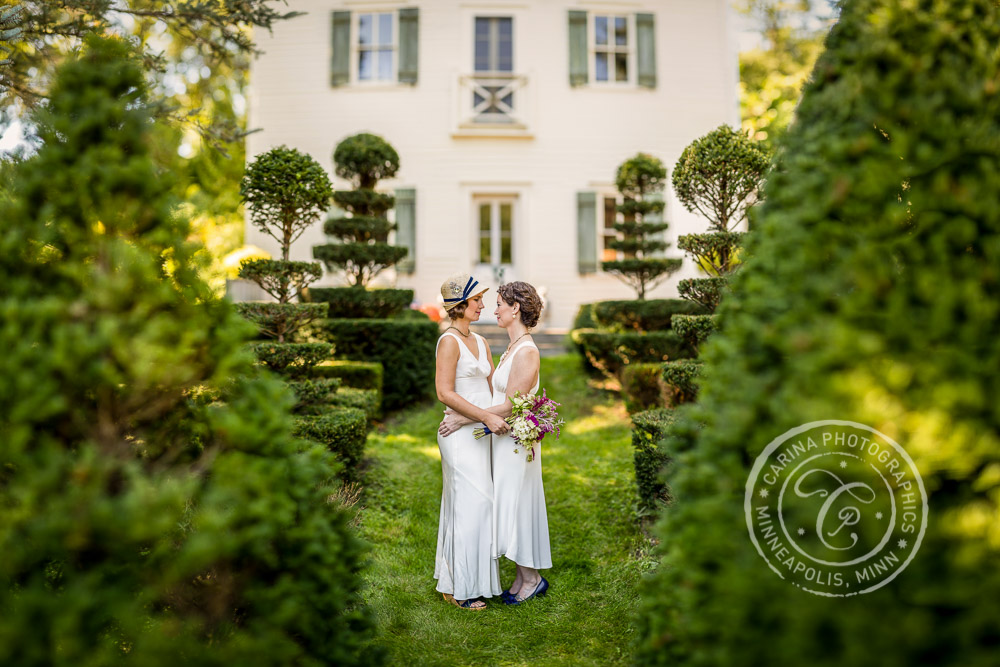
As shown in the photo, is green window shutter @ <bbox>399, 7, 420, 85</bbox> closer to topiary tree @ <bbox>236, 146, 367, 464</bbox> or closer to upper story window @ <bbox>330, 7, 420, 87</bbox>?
upper story window @ <bbox>330, 7, 420, 87</bbox>

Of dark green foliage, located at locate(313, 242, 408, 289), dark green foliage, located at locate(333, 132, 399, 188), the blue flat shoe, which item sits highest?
dark green foliage, located at locate(333, 132, 399, 188)

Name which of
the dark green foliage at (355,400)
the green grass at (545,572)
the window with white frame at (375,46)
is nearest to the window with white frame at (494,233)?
the window with white frame at (375,46)

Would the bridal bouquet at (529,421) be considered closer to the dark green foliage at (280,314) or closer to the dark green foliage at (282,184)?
the dark green foliage at (280,314)

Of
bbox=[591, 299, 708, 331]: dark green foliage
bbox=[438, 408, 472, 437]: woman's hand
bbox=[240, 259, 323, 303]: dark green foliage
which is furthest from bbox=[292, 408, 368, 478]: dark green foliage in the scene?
bbox=[591, 299, 708, 331]: dark green foliage

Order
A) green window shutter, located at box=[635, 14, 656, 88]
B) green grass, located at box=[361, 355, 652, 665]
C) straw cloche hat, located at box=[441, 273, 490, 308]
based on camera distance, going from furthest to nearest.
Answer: green window shutter, located at box=[635, 14, 656, 88], straw cloche hat, located at box=[441, 273, 490, 308], green grass, located at box=[361, 355, 652, 665]

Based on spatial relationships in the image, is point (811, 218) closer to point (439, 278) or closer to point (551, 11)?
point (439, 278)

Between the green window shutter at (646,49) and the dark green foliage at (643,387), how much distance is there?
326 inches

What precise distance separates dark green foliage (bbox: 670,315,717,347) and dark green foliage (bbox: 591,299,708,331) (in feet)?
9.12

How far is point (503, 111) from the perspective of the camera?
13.0 metres

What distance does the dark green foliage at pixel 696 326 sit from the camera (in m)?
4.91

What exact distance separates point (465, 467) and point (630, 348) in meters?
4.49

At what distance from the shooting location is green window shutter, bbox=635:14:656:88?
13.2m

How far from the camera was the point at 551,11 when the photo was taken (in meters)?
13.1

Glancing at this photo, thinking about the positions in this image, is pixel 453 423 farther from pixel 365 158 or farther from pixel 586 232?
pixel 586 232
